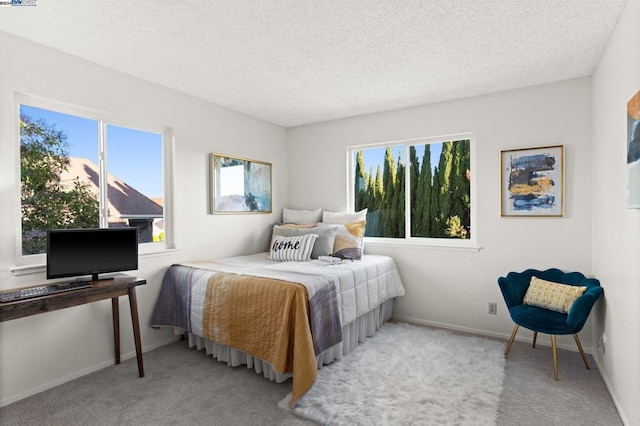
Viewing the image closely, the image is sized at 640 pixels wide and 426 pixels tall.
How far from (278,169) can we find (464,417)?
3.58 meters

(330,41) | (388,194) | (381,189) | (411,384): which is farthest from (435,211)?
(330,41)

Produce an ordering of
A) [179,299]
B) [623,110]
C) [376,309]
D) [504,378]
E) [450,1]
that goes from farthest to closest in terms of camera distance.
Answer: [376,309], [179,299], [504,378], [623,110], [450,1]

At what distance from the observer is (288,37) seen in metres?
2.37

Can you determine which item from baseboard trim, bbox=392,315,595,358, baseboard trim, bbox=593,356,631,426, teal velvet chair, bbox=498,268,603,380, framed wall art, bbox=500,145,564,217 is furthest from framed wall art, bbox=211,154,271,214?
baseboard trim, bbox=593,356,631,426

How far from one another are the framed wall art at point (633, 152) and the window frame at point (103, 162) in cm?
353

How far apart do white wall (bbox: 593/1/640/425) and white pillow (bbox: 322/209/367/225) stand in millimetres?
2230

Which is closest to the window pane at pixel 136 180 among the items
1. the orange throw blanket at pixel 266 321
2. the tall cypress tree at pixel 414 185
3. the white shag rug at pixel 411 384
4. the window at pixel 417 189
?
the orange throw blanket at pixel 266 321

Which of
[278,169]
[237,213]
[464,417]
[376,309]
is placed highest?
[278,169]

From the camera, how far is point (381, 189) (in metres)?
4.30

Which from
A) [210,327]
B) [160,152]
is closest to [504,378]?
[210,327]

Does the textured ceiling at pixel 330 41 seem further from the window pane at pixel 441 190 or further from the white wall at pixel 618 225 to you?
the window pane at pixel 441 190

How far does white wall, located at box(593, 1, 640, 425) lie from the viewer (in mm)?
1895

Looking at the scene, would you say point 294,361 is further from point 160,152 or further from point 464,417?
point 160,152

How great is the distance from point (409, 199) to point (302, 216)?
4.58ft
